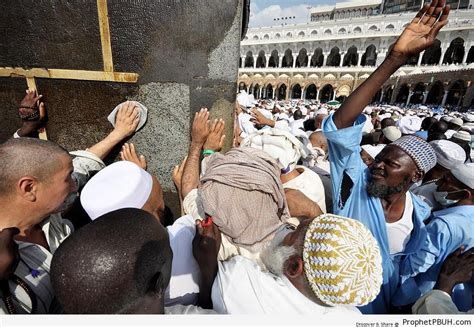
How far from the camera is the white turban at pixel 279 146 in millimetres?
1616

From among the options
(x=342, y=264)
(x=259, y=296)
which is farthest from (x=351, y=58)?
(x=259, y=296)

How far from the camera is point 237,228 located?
1194 mm

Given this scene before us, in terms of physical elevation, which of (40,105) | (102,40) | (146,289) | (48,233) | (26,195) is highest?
(102,40)

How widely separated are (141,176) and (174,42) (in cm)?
81

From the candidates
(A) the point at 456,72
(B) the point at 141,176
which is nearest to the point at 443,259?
(B) the point at 141,176

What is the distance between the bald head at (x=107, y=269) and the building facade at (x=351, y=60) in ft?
90.5

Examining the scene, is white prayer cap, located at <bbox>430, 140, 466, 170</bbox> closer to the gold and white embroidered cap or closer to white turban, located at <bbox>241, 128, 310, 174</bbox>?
white turban, located at <bbox>241, 128, 310, 174</bbox>

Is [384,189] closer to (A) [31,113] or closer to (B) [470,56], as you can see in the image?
(A) [31,113]

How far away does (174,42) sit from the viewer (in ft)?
4.87

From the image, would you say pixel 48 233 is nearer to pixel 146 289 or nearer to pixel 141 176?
pixel 141 176

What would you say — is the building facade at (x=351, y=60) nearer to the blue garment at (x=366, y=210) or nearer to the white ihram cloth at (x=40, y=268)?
the blue garment at (x=366, y=210)

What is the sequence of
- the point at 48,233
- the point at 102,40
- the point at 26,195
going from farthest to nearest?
the point at 102,40 < the point at 48,233 < the point at 26,195

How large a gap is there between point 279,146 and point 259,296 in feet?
3.10

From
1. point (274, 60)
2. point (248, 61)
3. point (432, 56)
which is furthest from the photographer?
point (248, 61)
